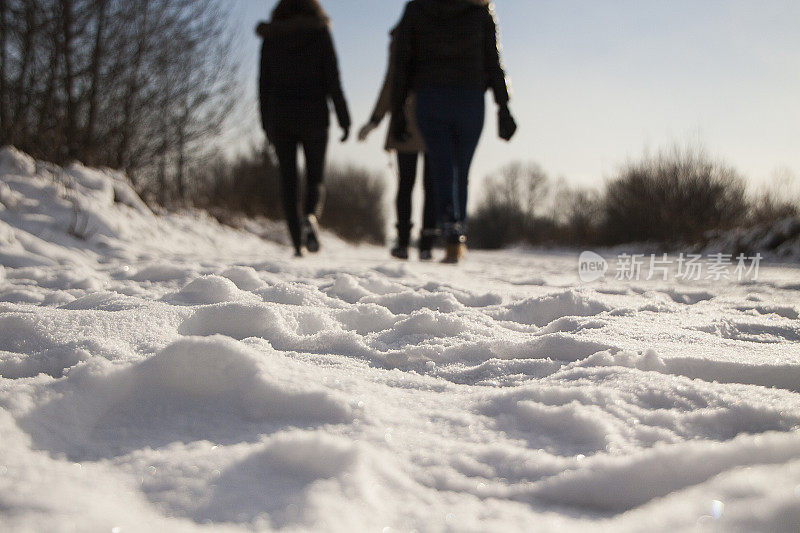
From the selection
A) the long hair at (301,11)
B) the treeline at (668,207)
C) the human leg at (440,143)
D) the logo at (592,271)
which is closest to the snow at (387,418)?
the logo at (592,271)

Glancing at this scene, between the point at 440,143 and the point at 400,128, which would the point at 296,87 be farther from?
the point at 440,143

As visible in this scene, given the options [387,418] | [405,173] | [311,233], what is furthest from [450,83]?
[387,418]

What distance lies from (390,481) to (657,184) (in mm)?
10713

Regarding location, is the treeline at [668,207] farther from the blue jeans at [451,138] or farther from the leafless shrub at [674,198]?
the blue jeans at [451,138]

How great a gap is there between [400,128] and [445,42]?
0.63m

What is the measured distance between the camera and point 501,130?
11.7ft

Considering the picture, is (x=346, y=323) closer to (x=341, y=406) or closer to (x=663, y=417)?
(x=341, y=406)

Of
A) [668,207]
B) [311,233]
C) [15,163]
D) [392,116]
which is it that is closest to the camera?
[392,116]

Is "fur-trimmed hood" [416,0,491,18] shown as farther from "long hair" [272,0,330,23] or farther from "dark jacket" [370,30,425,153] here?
"long hair" [272,0,330,23]

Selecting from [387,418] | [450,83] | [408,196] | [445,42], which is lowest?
[387,418]

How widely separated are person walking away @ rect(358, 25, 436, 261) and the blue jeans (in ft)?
1.02

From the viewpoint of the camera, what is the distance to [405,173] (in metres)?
4.02

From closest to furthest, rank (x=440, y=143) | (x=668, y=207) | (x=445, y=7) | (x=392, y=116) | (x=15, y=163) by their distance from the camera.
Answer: (x=445, y=7) → (x=440, y=143) → (x=392, y=116) → (x=15, y=163) → (x=668, y=207)

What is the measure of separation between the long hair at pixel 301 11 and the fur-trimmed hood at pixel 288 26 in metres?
0.03
